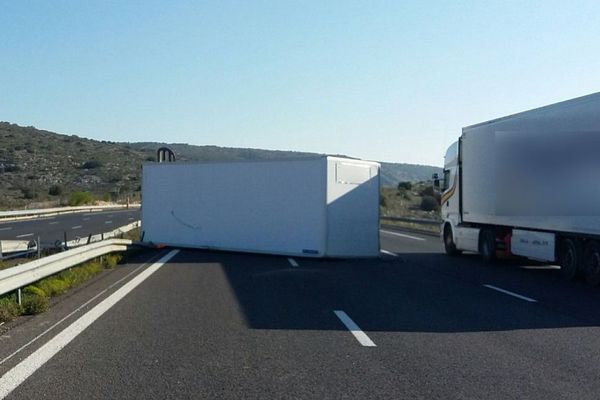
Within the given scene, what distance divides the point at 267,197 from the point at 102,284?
315 inches

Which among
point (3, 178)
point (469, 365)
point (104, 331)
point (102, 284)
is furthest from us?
point (3, 178)

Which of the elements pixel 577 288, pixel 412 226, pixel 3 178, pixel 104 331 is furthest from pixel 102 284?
pixel 3 178

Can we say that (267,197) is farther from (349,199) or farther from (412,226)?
(412,226)

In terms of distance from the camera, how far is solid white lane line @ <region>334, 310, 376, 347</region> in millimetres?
9312

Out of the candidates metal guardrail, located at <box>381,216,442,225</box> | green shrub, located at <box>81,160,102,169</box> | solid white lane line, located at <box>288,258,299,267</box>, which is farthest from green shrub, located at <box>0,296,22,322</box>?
green shrub, located at <box>81,160,102,169</box>

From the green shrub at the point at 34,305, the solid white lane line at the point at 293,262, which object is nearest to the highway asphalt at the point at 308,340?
the green shrub at the point at 34,305

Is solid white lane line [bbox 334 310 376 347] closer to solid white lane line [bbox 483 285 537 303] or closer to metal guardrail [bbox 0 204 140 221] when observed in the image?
solid white lane line [bbox 483 285 537 303]

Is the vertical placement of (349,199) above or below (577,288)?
above

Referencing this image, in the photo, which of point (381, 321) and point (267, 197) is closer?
point (381, 321)

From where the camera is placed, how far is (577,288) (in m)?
15.7

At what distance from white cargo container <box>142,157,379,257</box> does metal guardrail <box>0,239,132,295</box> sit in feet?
14.5

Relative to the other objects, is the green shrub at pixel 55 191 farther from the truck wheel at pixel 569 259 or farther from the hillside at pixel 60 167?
the truck wheel at pixel 569 259

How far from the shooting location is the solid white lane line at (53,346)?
23.7ft

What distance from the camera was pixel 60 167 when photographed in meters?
103
